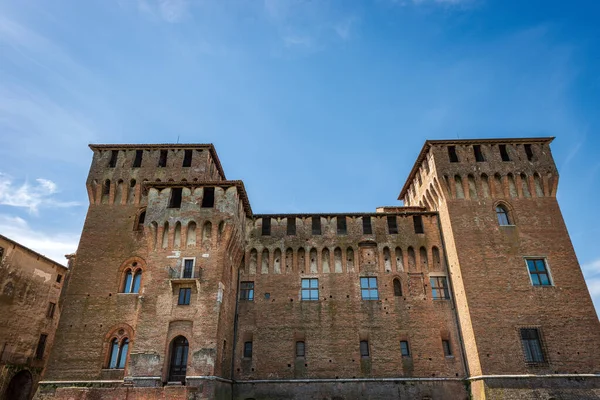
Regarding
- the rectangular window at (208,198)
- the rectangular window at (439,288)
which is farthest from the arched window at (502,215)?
the rectangular window at (208,198)

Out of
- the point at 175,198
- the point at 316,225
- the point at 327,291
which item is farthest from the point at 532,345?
the point at 175,198

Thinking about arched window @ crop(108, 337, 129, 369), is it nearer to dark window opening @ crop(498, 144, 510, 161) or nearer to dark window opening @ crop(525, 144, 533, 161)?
dark window opening @ crop(498, 144, 510, 161)

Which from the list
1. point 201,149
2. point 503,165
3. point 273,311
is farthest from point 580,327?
point 201,149

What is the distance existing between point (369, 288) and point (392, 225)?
481 cm

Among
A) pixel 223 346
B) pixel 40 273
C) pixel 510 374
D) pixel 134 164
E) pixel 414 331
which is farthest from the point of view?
pixel 40 273

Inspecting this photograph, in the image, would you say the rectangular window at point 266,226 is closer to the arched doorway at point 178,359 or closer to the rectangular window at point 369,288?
the rectangular window at point 369,288

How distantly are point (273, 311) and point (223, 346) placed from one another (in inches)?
164

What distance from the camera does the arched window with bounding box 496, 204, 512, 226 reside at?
82.5 ft

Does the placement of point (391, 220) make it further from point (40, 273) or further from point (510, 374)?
point (40, 273)

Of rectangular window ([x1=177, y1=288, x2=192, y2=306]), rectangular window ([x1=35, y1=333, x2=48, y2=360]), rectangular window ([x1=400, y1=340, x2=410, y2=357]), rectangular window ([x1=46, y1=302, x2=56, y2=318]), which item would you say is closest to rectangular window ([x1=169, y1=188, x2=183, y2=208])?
rectangular window ([x1=177, y1=288, x2=192, y2=306])

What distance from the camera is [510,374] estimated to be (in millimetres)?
20734

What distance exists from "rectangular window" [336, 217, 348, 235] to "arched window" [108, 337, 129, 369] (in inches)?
591

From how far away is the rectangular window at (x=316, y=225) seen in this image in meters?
27.4

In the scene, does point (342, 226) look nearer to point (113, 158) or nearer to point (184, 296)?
point (184, 296)
